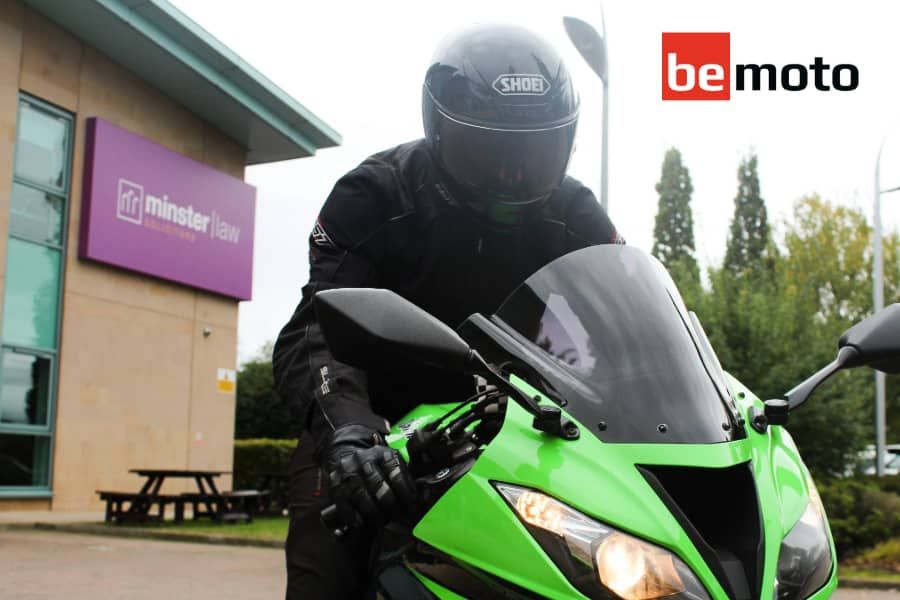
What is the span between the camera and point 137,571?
9617 millimetres

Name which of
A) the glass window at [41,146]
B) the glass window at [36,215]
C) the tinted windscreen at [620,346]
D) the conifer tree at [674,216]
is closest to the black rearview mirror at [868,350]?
the tinted windscreen at [620,346]

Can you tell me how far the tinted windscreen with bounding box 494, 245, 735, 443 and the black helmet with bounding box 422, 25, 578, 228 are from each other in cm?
48

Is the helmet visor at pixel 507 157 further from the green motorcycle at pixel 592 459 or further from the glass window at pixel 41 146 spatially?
the glass window at pixel 41 146

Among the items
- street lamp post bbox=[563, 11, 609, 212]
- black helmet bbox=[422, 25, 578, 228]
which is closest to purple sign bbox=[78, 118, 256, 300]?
street lamp post bbox=[563, 11, 609, 212]

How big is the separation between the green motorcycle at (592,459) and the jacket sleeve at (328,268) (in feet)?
1.66

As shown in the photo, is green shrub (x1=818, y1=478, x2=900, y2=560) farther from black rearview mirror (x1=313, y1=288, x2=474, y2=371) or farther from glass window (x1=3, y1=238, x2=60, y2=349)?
glass window (x1=3, y1=238, x2=60, y2=349)

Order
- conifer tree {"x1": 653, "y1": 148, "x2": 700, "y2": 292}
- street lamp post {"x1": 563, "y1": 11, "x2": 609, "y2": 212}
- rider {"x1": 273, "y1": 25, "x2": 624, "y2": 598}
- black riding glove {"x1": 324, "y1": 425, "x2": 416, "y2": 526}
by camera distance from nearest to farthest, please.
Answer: black riding glove {"x1": 324, "y1": 425, "x2": 416, "y2": 526}, rider {"x1": 273, "y1": 25, "x2": 624, "y2": 598}, street lamp post {"x1": 563, "y1": 11, "x2": 609, "y2": 212}, conifer tree {"x1": 653, "y1": 148, "x2": 700, "y2": 292}

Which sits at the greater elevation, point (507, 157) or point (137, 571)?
point (507, 157)

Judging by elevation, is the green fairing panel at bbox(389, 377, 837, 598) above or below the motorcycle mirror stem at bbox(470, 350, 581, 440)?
below

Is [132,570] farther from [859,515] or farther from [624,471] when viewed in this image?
[624,471]

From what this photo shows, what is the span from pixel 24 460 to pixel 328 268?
17326 mm

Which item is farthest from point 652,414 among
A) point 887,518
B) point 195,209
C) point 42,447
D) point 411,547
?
point 195,209

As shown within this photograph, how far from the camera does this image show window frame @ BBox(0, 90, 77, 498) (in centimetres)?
1809

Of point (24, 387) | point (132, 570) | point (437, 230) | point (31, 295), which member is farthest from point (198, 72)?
point (437, 230)
